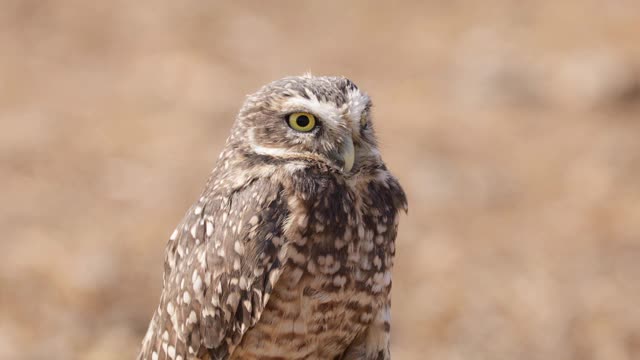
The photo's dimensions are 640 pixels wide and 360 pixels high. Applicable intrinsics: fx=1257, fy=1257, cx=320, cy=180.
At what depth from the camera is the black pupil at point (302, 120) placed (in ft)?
15.9

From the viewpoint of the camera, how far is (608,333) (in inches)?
350

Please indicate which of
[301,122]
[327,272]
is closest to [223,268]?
[327,272]

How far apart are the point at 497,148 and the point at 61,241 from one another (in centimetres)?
448

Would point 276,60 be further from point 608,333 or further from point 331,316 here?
point 331,316

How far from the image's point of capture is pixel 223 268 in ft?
16.3

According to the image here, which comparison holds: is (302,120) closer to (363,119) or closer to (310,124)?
(310,124)

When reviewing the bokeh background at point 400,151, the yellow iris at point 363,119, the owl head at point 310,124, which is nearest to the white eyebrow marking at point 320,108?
the owl head at point 310,124

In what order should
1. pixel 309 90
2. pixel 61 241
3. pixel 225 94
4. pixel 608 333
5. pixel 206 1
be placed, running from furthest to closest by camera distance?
pixel 206 1 < pixel 225 94 < pixel 61 241 < pixel 608 333 < pixel 309 90

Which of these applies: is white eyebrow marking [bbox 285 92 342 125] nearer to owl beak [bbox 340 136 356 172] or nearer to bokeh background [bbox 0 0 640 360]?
owl beak [bbox 340 136 356 172]

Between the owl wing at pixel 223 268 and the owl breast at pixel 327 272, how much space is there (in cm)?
7

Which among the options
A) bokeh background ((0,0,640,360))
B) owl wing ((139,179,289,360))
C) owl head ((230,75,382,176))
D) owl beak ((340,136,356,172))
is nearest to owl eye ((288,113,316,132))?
owl head ((230,75,382,176))

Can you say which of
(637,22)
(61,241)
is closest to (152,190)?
(61,241)

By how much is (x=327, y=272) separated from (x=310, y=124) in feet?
1.94

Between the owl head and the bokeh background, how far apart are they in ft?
12.0
